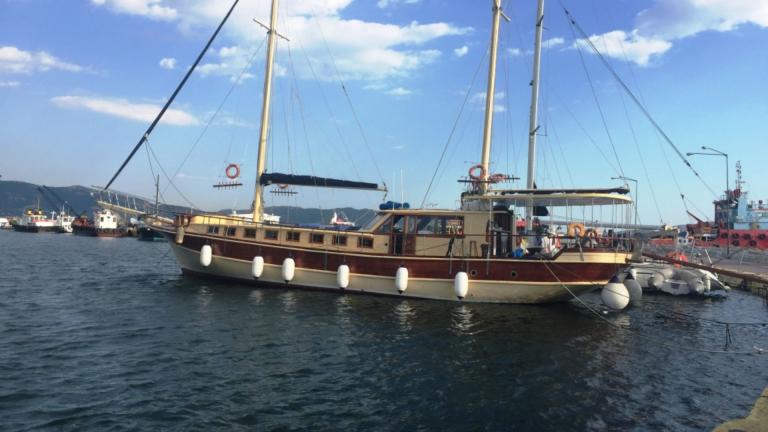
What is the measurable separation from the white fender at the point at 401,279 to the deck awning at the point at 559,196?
437 centimetres

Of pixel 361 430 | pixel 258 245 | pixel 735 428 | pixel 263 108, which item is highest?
pixel 263 108

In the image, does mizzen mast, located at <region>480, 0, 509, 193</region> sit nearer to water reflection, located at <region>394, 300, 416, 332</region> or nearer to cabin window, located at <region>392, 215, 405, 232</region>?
cabin window, located at <region>392, 215, 405, 232</region>

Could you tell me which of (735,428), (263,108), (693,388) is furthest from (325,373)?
(263,108)

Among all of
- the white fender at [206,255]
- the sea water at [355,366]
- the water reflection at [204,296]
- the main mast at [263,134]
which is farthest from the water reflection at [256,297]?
the main mast at [263,134]

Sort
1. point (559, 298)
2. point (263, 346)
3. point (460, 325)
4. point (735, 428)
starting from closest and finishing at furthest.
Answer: point (735, 428), point (263, 346), point (460, 325), point (559, 298)

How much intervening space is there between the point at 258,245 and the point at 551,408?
15.7 m

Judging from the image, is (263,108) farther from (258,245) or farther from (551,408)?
(551,408)

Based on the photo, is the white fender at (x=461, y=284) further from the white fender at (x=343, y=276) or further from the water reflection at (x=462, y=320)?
the white fender at (x=343, y=276)

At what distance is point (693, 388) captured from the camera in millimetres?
9812

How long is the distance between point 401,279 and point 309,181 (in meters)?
7.88

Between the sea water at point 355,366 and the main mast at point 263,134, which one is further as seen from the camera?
the main mast at point 263,134

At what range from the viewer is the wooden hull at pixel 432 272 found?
695 inches

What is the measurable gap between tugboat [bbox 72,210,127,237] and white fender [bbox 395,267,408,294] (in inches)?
3536

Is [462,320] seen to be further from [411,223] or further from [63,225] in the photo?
[63,225]
